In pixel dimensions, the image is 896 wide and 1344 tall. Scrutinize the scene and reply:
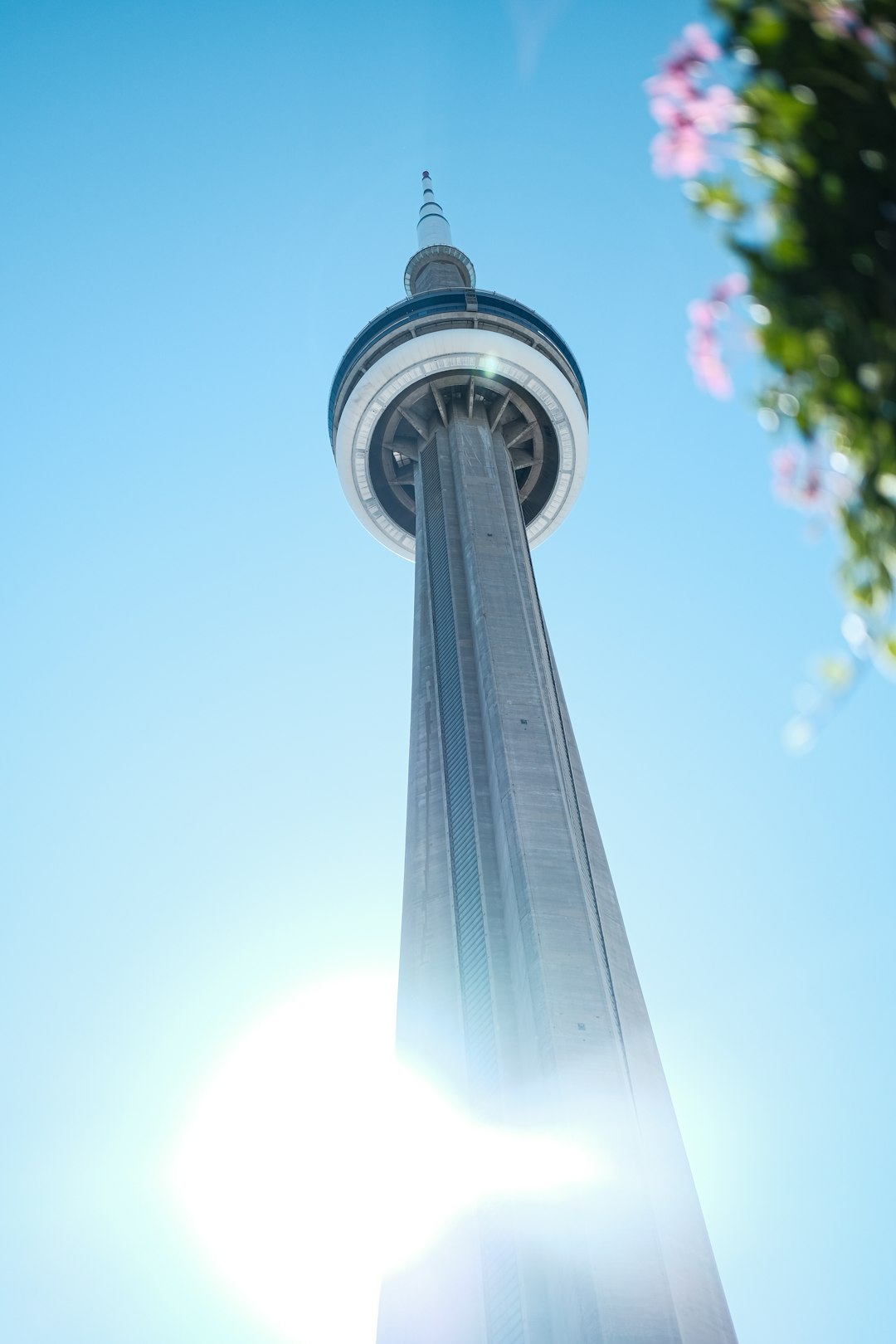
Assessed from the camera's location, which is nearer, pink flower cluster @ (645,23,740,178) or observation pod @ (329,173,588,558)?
pink flower cluster @ (645,23,740,178)

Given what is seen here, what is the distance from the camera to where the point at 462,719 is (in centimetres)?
2808

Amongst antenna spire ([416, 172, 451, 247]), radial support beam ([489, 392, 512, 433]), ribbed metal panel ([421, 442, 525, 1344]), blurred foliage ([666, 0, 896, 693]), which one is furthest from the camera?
antenna spire ([416, 172, 451, 247])

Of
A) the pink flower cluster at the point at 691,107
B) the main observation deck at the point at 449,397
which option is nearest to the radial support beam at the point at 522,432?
the main observation deck at the point at 449,397

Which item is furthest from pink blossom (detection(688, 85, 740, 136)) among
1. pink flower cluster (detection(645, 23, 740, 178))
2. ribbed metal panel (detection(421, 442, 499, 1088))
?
ribbed metal panel (detection(421, 442, 499, 1088))

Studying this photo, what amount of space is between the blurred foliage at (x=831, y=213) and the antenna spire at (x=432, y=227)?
148 feet

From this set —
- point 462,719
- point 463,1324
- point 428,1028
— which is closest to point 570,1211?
point 463,1324

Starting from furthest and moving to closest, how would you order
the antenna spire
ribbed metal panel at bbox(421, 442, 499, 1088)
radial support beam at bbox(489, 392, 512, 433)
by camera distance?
the antenna spire, radial support beam at bbox(489, 392, 512, 433), ribbed metal panel at bbox(421, 442, 499, 1088)

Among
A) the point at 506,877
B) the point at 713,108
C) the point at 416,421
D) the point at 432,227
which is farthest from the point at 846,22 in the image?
the point at 432,227

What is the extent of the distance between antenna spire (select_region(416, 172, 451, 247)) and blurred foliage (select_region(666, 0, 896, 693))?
45162 mm

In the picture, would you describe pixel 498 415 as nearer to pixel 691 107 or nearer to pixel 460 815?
pixel 460 815

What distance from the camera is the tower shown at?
18359 millimetres

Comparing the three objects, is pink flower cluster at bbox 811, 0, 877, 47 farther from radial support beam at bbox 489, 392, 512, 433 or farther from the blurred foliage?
radial support beam at bbox 489, 392, 512, 433

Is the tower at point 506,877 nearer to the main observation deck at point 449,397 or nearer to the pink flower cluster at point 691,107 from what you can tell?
the main observation deck at point 449,397

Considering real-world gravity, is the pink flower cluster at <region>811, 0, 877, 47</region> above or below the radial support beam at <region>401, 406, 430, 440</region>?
below
